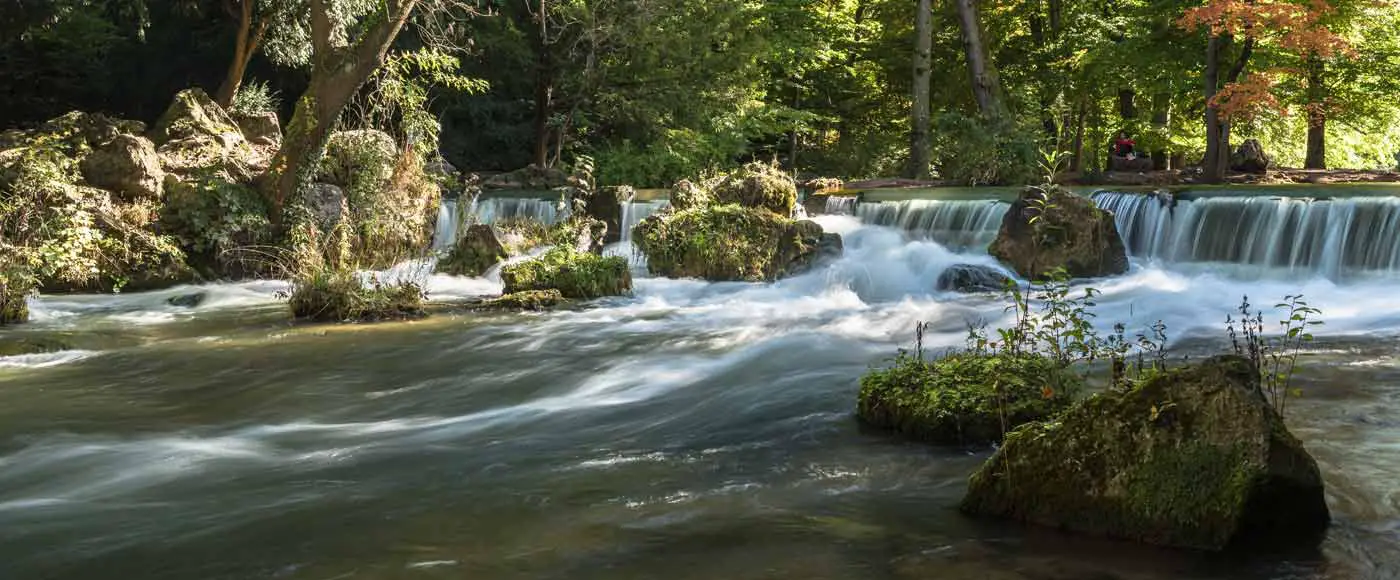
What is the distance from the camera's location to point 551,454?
6.68m

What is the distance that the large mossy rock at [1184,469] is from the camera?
4.46m

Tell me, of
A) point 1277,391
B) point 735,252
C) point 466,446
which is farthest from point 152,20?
point 1277,391

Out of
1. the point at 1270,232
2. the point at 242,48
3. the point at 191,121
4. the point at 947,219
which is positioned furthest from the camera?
the point at 242,48

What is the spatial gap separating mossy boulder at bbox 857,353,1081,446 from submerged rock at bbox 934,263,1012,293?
725cm

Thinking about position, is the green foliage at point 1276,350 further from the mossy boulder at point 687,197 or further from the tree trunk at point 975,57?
the tree trunk at point 975,57

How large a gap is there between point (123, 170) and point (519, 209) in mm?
6610

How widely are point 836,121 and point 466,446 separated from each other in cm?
2579

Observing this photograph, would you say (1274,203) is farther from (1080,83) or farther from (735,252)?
(1080,83)

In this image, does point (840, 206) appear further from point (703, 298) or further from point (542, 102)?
point (542, 102)

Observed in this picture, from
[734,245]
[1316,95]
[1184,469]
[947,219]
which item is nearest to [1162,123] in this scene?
[1316,95]

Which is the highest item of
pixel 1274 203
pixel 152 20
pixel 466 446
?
pixel 152 20

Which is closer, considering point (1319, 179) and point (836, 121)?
point (1319, 179)

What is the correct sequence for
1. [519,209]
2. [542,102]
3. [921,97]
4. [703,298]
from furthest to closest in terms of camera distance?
[542,102] → [921,97] → [519,209] → [703,298]

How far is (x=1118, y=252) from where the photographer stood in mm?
14961
